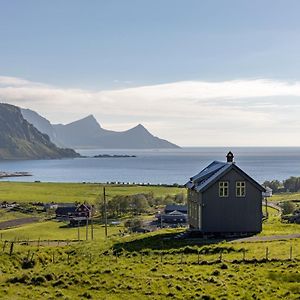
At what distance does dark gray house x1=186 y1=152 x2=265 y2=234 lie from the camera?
143 feet

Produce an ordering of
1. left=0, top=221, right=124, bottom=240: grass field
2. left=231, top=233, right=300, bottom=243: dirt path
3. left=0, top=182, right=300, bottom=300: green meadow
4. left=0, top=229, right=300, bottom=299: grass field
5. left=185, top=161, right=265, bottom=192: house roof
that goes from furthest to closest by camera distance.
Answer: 1. left=0, top=221, right=124, bottom=240: grass field
2. left=185, top=161, right=265, bottom=192: house roof
3. left=231, top=233, right=300, bottom=243: dirt path
4. left=0, top=182, right=300, bottom=300: green meadow
5. left=0, top=229, right=300, bottom=299: grass field

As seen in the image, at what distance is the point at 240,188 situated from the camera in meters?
44.1

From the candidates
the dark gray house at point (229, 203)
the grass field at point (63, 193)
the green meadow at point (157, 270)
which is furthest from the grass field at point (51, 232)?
the grass field at point (63, 193)

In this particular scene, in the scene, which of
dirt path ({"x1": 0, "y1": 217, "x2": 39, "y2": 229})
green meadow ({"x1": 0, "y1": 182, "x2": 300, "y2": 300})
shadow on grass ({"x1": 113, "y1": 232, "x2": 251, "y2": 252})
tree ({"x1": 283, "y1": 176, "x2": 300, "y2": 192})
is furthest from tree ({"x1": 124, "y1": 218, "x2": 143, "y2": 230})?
tree ({"x1": 283, "y1": 176, "x2": 300, "y2": 192})

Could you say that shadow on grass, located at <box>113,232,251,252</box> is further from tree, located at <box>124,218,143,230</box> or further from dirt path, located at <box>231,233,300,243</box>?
tree, located at <box>124,218,143,230</box>

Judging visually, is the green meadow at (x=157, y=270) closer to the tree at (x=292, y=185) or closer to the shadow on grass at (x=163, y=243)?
the shadow on grass at (x=163, y=243)

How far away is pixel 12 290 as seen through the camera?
2709 centimetres

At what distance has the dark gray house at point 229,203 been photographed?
43.6 m

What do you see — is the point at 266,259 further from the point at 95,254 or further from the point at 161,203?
the point at 161,203

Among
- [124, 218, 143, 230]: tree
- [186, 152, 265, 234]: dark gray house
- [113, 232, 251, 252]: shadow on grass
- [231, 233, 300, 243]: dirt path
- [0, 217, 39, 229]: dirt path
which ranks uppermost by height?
[186, 152, 265, 234]: dark gray house

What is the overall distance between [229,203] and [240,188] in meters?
1.55

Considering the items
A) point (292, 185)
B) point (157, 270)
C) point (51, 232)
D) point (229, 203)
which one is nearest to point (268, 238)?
point (229, 203)

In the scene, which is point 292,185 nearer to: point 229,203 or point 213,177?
point 229,203

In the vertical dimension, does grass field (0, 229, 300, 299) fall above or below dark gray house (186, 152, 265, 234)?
below
